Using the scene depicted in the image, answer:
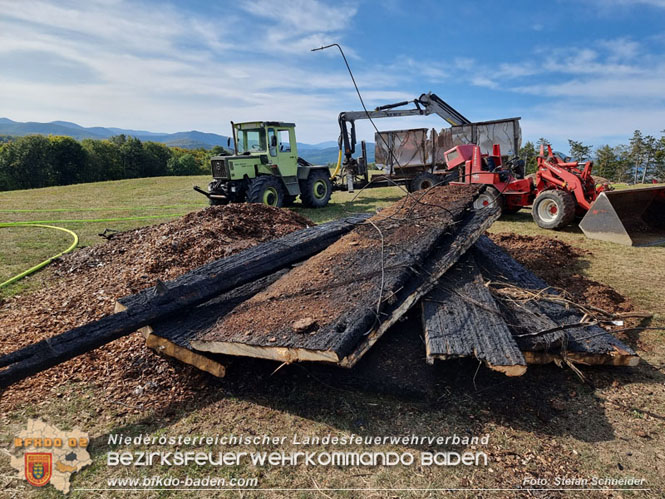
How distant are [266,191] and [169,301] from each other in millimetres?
7147

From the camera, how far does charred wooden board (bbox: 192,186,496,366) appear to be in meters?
2.47

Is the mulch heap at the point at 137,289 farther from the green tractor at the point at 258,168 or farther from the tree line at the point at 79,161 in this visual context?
the tree line at the point at 79,161

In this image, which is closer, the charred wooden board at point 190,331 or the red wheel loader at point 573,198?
the charred wooden board at point 190,331

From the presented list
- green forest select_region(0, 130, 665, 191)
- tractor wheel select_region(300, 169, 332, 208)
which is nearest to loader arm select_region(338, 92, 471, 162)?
tractor wheel select_region(300, 169, 332, 208)

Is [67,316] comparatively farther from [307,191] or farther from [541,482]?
[307,191]

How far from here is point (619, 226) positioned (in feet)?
20.6

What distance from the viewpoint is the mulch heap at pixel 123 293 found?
284 cm

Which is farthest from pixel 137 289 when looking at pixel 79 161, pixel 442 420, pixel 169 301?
pixel 79 161

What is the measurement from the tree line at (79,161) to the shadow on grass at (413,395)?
37633mm

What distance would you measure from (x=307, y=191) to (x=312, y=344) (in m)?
9.35

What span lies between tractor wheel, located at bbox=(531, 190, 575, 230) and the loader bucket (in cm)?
42

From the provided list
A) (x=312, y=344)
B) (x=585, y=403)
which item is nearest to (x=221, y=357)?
(x=312, y=344)

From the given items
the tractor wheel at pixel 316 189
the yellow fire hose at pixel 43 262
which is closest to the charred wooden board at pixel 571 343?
the yellow fire hose at pixel 43 262

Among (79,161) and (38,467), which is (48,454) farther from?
(79,161)
